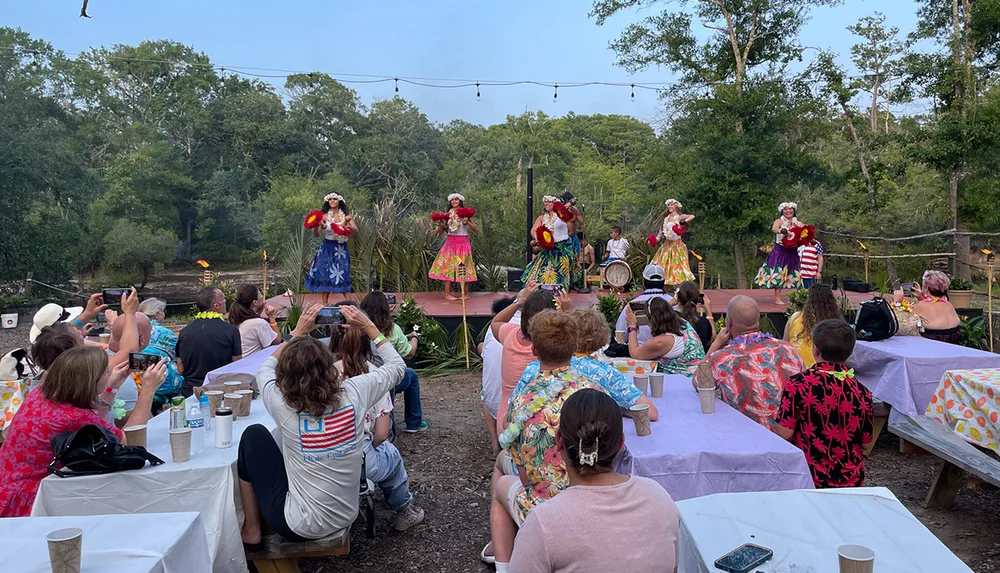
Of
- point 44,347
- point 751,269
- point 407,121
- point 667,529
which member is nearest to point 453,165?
point 407,121

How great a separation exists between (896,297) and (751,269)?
42.9 feet

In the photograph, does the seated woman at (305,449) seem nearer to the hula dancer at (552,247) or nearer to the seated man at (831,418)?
the seated man at (831,418)

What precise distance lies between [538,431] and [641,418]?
19.8 inches

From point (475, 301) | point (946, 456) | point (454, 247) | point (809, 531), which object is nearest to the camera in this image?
point (809, 531)

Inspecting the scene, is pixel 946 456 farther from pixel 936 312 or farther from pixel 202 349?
pixel 202 349

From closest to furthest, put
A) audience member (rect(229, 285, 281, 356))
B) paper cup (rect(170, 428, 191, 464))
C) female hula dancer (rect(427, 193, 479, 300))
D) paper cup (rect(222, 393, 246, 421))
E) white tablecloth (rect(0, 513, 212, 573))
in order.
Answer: white tablecloth (rect(0, 513, 212, 573))
paper cup (rect(170, 428, 191, 464))
paper cup (rect(222, 393, 246, 421))
audience member (rect(229, 285, 281, 356))
female hula dancer (rect(427, 193, 479, 300))

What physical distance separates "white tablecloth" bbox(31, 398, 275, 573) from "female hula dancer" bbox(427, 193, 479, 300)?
696cm

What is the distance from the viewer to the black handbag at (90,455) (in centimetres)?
258

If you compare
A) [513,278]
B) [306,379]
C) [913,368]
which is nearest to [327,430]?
[306,379]

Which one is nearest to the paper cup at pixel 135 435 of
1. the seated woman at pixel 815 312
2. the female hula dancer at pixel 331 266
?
the seated woman at pixel 815 312

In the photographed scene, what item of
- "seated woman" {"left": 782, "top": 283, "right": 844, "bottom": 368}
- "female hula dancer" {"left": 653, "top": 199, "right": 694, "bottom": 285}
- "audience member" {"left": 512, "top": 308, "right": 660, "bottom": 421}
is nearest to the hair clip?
"audience member" {"left": 512, "top": 308, "right": 660, "bottom": 421}

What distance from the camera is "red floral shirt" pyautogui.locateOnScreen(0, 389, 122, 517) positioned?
8.84 feet

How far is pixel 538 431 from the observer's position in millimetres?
2445

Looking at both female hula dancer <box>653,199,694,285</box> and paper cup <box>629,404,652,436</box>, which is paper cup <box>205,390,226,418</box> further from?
female hula dancer <box>653,199,694,285</box>
